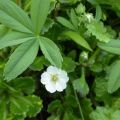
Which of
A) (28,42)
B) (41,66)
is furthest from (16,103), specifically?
(28,42)

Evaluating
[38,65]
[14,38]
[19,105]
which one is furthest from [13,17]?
[19,105]

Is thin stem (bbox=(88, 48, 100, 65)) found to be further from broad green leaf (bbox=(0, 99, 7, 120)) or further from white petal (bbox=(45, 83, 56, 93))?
broad green leaf (bbox=(0, 99, 7, 120))

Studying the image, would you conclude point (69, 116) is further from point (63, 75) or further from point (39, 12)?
point (39, 12)

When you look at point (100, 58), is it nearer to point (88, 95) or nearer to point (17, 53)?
point (88, 95)

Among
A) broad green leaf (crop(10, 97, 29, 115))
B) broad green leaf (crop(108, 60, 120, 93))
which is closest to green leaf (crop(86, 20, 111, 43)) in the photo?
broad green leaf (crop(108, 60, 120, 93))

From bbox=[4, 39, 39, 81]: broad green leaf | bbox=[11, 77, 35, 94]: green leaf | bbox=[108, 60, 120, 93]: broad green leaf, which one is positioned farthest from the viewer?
bbox=[11, 77, 35, 94]: green leaf

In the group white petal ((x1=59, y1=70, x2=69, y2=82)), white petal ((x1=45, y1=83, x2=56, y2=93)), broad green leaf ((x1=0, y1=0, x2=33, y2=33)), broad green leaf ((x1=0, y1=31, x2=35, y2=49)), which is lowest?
white petal ((x1=45, y1=83, x2=56, y2=93))

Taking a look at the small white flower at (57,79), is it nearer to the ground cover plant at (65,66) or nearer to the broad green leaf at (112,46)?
the ground cover plant at (65,66)
